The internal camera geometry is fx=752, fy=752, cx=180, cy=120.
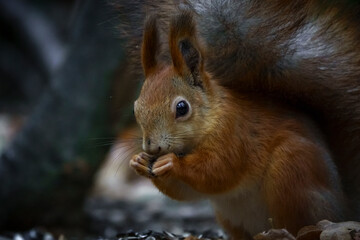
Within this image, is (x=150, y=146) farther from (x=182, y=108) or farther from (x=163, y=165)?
(x=182, y=108)

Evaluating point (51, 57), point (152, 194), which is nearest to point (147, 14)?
point (152, 194)

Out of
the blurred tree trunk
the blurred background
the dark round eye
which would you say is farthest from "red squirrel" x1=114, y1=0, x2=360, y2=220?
the blurred tree trunk

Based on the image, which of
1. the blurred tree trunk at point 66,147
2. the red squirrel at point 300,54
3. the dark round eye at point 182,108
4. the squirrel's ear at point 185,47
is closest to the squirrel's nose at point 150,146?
the dark round eye at point 182,108

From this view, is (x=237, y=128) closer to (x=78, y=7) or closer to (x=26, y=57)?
(x=78, y=7)

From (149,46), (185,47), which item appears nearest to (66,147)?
(149,46)

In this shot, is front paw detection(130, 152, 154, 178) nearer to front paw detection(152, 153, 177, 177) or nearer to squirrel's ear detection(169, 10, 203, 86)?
front paw detection(152, 153, 177, 177)

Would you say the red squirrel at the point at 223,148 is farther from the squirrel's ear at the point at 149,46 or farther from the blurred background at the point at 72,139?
the blurred background at the point at 72,139
